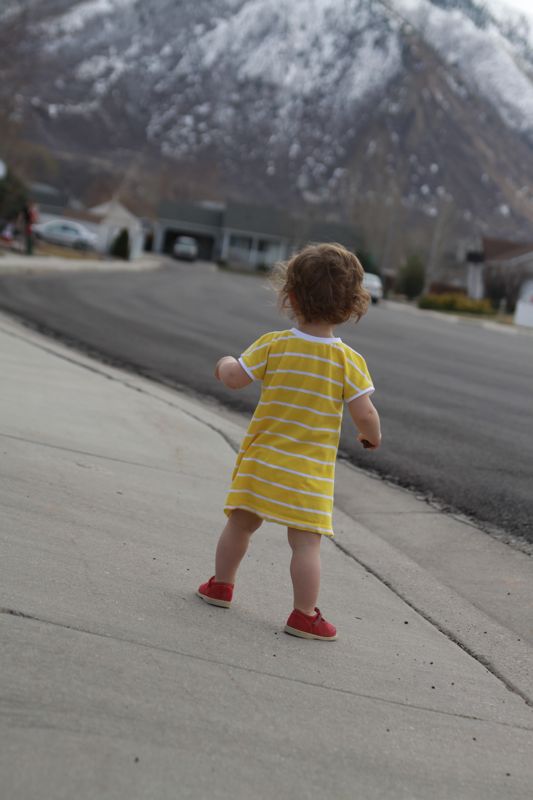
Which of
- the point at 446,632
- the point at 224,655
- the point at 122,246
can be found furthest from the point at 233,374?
the point at 122,246

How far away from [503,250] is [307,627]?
71.0 metres

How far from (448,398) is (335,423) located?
28.8ft

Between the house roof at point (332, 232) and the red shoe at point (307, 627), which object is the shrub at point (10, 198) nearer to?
the red shoe at point (307, 627)

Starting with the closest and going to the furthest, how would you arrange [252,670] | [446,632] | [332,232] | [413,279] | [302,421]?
[252,670] → [302,421] → [446,632] → [413,279] → [332,232]

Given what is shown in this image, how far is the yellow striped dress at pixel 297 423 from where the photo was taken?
166 inches

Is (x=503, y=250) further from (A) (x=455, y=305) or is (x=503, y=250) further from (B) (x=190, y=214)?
(B) (x=190, y=214)

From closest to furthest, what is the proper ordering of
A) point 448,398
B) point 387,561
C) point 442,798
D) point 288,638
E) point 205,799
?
point 205,799 → point 442,798 → point 288,638 → point 387,561 → point 448,398

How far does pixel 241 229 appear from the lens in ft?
329

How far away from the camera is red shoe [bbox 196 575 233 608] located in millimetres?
4328

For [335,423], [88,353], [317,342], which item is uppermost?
[317,342]

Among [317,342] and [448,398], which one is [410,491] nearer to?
[317,342]

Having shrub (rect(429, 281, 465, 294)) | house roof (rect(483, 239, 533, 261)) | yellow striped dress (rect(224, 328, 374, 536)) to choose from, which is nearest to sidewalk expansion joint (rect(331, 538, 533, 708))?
yellow striped dress (rect(224, 328, 374, 536))

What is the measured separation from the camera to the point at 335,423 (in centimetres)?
432

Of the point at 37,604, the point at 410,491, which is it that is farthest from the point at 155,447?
the point at 37,604
